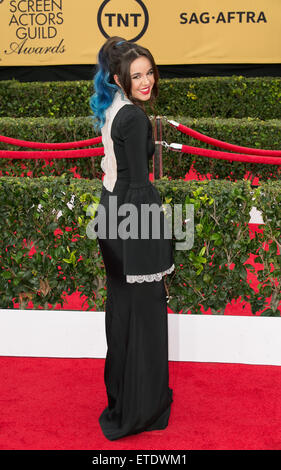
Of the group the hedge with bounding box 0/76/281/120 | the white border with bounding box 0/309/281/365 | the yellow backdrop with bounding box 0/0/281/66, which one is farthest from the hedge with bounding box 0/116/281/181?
the yellow backdrop with bounding box 0/0/281/66

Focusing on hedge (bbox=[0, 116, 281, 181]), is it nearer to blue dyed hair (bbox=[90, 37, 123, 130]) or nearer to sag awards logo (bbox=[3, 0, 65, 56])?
blue dyed hair (bbox=[90, 37, 123, 130])

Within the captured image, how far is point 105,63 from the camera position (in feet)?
9.02

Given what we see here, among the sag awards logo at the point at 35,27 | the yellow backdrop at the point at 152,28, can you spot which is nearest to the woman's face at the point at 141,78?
the yellow backdrop at the point at 152,28

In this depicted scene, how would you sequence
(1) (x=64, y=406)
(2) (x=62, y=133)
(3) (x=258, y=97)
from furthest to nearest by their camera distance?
(3) (x=258, y=97) < (2) (x=62, y=133) < (1) (x=64, y=406)

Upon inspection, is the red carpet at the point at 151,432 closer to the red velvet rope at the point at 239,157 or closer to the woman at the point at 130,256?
the woman at the point at 130,256

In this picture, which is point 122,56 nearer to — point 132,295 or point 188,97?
point 132,295

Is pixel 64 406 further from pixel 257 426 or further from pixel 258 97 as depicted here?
pixel 258 97

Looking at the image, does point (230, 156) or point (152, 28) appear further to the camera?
point (152, 28)

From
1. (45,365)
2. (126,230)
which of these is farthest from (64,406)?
(126,230)

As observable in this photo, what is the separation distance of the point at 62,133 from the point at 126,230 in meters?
4.98

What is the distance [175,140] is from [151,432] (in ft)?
15.2

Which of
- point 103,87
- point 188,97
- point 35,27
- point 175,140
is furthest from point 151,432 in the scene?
point 35,27

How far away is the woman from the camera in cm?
270

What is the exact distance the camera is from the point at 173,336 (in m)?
4.04
